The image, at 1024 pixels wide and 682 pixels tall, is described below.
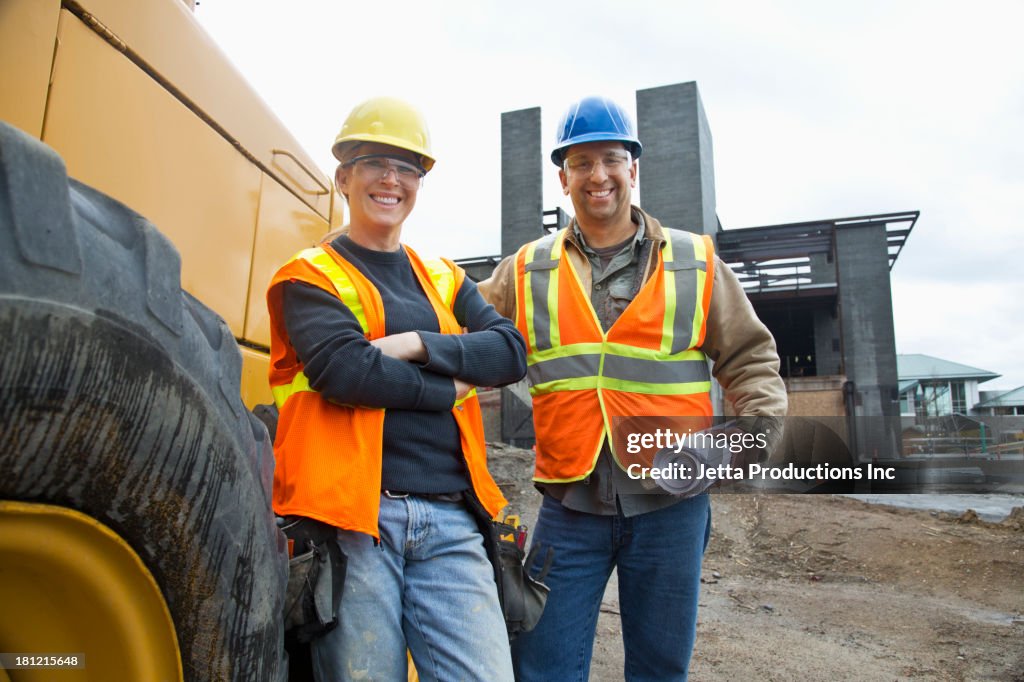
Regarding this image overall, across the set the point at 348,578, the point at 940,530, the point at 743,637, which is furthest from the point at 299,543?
the point at 940,530

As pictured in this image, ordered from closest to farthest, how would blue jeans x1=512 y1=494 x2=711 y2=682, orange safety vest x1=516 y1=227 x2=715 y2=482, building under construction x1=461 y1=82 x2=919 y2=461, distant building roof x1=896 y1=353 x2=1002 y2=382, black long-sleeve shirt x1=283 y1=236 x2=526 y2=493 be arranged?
black long-sleeve shirt x1=283 y1=236 x2=526 y2=493 → blue jeans x1=512 y1=494 x2=711 y2=682 → orange safety vest x1=516 y1=227 x2=715 y2=482 → building under construction x1=461 y1=82 x2=919 y2=461 → distant building roof x1=896 y1=353 x2=1002 y2=382

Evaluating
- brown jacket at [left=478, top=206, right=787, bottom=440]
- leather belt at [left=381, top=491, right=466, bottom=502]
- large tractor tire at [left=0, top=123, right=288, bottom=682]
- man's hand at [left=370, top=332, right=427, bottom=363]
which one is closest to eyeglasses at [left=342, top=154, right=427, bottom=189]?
man's hand at [left=370, top=332, right=427, bottom=363]

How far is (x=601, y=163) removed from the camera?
8.45 feet

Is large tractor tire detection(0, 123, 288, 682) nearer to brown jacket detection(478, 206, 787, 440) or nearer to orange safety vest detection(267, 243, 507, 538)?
orange safety vest detection(267, 243, 507, 538)

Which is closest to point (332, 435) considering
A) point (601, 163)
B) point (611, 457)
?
point (611, 457)

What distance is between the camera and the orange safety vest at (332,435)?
62.4 inches

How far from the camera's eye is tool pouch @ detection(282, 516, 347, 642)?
1511 millimetres

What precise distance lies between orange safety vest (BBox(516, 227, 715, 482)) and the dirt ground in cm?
240

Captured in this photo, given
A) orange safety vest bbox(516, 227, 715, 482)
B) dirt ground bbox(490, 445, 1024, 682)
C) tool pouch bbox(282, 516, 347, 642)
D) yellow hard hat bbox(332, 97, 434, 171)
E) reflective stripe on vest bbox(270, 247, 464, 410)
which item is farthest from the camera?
dirt ground bbox(490, 445, 1024, 682)

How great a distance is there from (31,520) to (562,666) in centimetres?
188

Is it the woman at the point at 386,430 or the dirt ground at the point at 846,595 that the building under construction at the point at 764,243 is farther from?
the woman at the point at 386,430

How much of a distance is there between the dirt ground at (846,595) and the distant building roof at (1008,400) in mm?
40559

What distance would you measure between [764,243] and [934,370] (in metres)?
33.4

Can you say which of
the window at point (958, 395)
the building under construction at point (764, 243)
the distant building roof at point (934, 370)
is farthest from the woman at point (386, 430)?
the window at point (958, 395)
